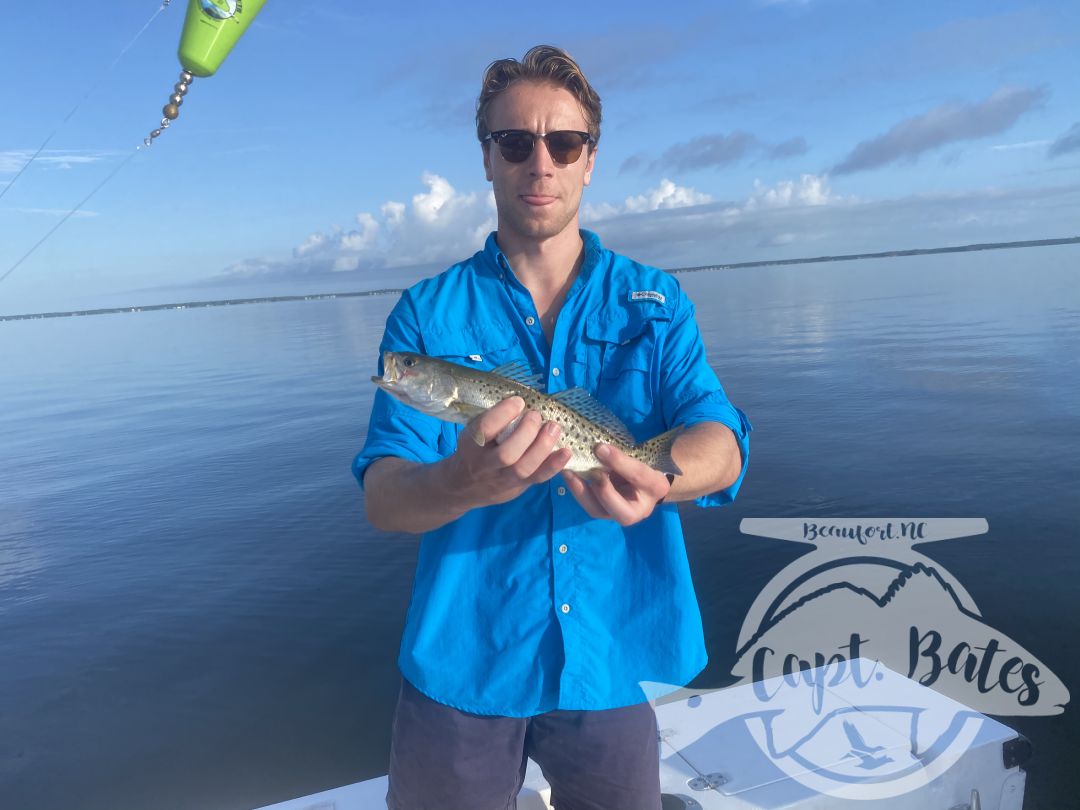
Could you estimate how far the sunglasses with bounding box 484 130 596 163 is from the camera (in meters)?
3.80

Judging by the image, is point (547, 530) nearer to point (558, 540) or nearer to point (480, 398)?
point (558, 540)

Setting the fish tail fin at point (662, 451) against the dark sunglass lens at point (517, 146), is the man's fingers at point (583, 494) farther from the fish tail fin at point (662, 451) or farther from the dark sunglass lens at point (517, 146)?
the dark sunglass lens at point (517, 146)

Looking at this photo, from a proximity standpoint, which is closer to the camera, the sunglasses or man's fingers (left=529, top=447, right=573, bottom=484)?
man's fingers (left=529, top=447, right=573, bottom=484)

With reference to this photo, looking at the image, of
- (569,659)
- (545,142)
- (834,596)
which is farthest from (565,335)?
(834,596)

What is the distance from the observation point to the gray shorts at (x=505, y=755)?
11.8ft

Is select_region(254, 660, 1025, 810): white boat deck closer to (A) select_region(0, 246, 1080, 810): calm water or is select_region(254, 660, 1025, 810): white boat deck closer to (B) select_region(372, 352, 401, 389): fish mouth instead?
(A) select_region(0, 246, 1080, 810): calm water

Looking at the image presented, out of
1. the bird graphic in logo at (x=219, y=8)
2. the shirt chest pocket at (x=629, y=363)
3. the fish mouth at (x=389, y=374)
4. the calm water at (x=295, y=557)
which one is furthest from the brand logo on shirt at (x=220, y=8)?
the calm water at (x=295, y=557)

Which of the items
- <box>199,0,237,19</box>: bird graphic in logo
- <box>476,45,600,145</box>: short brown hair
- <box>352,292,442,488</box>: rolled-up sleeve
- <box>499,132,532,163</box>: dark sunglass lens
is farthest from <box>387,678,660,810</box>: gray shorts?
<box>199,0,237,19</box>: bird graphic in logo

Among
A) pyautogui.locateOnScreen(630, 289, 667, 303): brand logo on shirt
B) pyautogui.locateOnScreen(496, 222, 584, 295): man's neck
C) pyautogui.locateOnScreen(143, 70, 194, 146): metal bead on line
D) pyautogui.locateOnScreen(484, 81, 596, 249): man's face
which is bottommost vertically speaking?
pyautogui.locateOnScreen(630, 289, 667, 303): brand logo on shirt

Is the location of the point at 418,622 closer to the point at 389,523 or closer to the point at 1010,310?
the point at 389,523

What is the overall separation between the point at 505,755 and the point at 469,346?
216 cm

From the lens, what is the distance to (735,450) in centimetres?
359

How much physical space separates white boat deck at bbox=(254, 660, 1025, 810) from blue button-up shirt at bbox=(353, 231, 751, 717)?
1756mm

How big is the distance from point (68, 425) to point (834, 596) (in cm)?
2756
